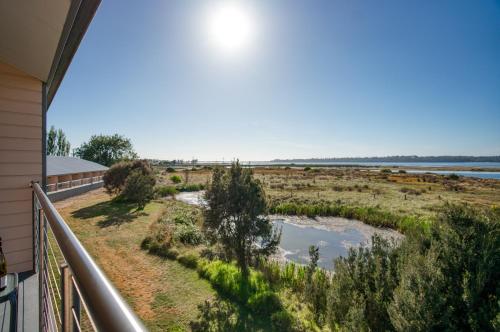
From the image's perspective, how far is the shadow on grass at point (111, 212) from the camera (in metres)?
13.0

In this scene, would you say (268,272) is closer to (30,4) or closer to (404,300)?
(404,300)

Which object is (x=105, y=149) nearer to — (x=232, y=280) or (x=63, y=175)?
(x=63, y=175)

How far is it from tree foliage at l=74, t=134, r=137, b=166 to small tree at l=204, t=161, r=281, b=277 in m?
46.8

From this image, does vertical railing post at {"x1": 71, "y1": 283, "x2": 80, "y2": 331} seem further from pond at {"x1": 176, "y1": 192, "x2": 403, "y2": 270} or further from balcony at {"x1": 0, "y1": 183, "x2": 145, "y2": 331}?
pond at {"x1": 176, "y1": 192, "x2": 403, "y2": 270}

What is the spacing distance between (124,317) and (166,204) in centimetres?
2039

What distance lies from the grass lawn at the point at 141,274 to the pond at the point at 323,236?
2.54 meters

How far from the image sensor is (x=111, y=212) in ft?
49.2

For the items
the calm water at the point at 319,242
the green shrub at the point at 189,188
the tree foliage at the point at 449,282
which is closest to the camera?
the tree foliage at the point at 449,282

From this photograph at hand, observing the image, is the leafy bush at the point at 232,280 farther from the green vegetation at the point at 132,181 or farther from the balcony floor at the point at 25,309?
the green vegetation at the point at 132,181

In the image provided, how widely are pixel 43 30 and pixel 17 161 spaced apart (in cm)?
219

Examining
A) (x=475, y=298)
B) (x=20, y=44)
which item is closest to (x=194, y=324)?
(x=475, y=298)

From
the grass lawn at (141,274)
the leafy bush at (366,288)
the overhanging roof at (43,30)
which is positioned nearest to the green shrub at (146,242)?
the grass lawn at (141,274)

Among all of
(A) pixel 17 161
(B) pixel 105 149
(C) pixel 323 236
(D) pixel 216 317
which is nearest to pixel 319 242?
(C) pixel 323 236

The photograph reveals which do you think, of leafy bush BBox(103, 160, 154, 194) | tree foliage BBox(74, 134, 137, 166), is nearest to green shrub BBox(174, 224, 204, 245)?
leafy bush BBox(103, 160, 154, 194)
